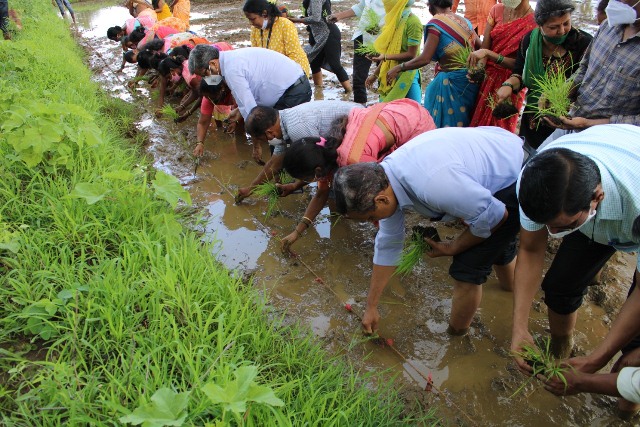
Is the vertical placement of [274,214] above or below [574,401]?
below

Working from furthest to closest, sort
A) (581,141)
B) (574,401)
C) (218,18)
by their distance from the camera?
(218,18), (574,401), (581,141)

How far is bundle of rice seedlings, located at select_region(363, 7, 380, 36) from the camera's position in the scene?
484cm

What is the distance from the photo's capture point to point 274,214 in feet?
13.3

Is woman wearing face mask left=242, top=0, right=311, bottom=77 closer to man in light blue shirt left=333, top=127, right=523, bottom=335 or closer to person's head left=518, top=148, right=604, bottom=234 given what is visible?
man in light blue shirt left=333, top=127, right=523, bottom=335

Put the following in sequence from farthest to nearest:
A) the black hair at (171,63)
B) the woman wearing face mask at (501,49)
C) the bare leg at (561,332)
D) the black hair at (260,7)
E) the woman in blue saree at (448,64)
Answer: the black hair at (171,63)
the black hair at (260,7)
the woman in blue saree at (448,64)
the woman wearing face mask at (501,49)
the bare leg at (561,332)

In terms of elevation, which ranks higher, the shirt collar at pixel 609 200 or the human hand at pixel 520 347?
the shirt collar at pixel 609 200

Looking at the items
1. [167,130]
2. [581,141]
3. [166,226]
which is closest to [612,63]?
[581,141]

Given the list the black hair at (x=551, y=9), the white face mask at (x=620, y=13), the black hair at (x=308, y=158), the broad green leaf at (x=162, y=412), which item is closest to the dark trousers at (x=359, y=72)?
the black hair at (x=551, y=9)

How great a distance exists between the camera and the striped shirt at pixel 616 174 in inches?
62.0

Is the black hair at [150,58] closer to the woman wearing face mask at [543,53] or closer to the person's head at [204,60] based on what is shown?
the person's head at [204,60]

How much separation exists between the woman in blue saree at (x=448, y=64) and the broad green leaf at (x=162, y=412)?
3201mm

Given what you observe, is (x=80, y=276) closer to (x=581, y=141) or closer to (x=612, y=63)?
(x=581, y=141)

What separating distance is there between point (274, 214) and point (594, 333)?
2.61 m

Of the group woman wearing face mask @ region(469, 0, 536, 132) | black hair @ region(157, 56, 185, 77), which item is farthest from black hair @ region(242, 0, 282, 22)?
woman wearing face mask @ region(469, 0, 536, 132)
